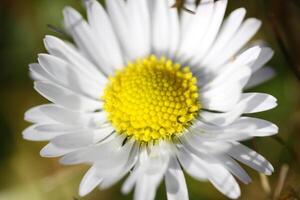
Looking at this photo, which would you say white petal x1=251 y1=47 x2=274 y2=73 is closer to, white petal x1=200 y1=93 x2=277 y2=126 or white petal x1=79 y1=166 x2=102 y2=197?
white petal x1=200 y1=93 x2=277 y2=126

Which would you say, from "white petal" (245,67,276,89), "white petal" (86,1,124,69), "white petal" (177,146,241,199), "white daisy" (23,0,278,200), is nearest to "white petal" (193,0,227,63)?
"white daisy" (23,0,278,200)

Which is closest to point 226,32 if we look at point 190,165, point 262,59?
point 262,59

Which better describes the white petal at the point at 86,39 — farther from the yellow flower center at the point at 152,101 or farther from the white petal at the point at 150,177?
the white petal at the point at 150,177

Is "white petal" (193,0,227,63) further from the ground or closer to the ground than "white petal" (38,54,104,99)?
closer to the ground

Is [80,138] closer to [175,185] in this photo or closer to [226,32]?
[175,185]

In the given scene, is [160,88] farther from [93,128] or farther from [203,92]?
[93,128]

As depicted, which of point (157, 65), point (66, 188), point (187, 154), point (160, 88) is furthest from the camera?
point (66, 188)

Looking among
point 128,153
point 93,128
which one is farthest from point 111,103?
point 128,153
